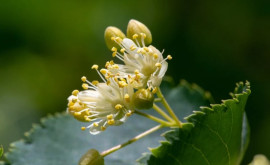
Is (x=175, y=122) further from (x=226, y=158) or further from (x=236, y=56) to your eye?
(x=236, y=56)

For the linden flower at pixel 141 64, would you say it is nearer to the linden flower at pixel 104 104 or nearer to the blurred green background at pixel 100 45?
the linden flower at pixel 104 104

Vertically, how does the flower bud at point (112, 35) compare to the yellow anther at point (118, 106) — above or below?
above

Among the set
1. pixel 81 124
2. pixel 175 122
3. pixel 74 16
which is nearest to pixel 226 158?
pixel 175 122

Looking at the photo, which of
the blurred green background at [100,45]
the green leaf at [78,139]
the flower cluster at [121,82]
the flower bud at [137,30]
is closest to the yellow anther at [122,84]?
the flower cluster at [121,82]

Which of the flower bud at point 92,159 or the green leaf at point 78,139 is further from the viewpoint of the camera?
the green leaf at point 78,139

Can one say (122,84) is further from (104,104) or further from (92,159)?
(92,159)

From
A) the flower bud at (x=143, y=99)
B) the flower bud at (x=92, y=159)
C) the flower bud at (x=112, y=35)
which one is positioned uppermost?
the flower bud at (x=112, y=35)

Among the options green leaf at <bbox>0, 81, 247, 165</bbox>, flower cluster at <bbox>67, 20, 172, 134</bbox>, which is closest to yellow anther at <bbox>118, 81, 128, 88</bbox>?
flower cluster at <bbox>67, 20, 172, 134</bbox>
